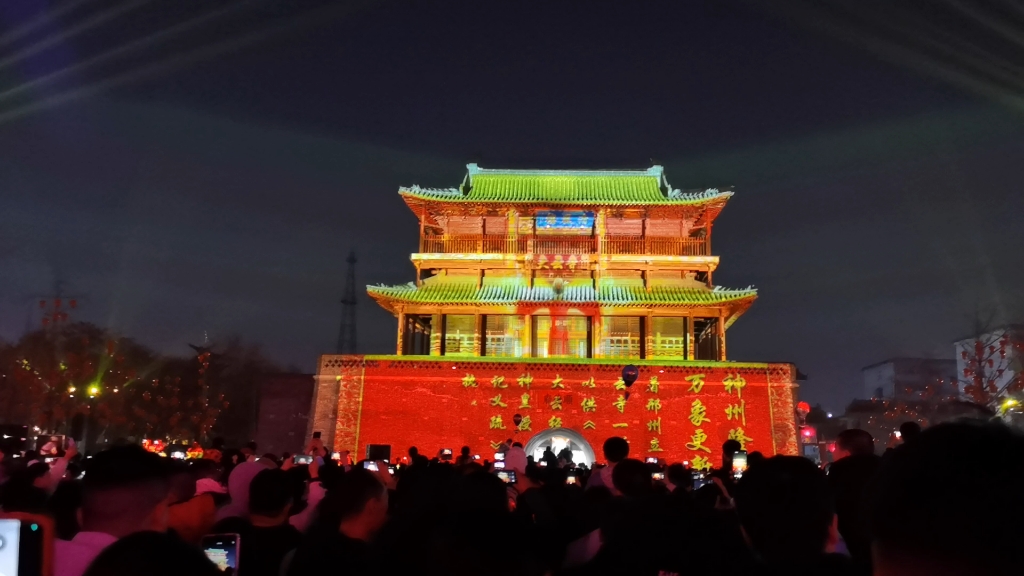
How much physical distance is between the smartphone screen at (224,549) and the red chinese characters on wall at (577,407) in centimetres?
2151

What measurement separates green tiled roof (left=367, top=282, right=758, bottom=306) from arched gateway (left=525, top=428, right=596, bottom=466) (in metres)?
4.43

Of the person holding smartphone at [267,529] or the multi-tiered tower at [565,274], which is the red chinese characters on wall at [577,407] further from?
the person holding smartphone at [267,529]

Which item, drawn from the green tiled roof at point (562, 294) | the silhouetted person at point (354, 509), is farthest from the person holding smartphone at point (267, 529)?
the green tiled roof at point (562, 294)

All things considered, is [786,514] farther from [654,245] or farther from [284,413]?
[284,413]

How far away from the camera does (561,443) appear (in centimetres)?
2575

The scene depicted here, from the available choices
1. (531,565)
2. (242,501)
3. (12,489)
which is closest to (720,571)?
(531,565)

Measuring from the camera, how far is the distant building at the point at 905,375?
68.4 meters

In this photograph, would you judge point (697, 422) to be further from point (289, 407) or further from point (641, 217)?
point (289, 407)

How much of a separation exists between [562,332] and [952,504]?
2645 centimetres

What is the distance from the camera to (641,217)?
28.7 m

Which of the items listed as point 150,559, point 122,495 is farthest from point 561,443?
point 150,559

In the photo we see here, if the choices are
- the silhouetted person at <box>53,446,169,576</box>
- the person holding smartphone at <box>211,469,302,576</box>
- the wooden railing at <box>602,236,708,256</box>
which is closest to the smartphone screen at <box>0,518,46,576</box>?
the silhouetted person at <box>53,446,169,576</box>

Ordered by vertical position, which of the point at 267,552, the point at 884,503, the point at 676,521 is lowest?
the point at 267,552

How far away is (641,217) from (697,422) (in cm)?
765
